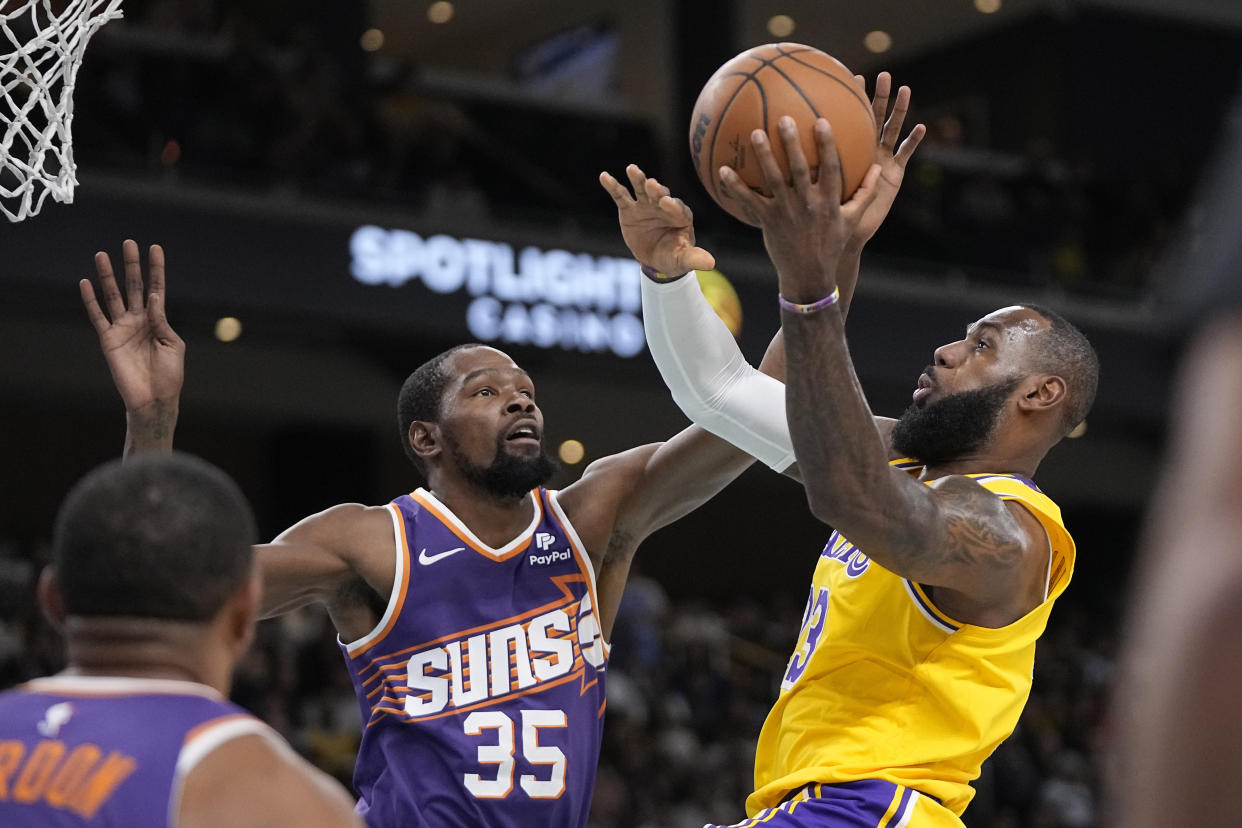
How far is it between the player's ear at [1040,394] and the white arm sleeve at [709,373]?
58 cm

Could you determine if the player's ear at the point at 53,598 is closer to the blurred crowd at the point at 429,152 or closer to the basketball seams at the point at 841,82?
the basketball seams at the point at 841,82

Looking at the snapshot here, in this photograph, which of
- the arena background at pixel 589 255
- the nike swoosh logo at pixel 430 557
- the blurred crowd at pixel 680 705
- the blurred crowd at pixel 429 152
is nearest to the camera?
the nike swoosh logo at pixel 430 557

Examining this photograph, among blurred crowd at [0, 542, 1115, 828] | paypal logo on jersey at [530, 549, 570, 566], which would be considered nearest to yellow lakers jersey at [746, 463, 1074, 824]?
paypal logo on jersey at [530, 549, 570, 566]

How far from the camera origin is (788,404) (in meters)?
3.16

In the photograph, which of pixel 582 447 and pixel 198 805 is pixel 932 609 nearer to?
pixel 198 805

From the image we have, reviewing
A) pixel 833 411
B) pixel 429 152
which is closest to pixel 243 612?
pixel 833 411

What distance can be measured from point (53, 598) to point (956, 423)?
2.31 m

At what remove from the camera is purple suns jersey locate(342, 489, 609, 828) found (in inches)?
162

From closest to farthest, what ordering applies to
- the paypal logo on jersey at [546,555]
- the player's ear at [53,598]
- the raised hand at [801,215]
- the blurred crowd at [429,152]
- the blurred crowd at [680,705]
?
the player's ear at [53,598] < the raised hand at [801,215] < the paypal logo on jersey at [546,555] < the blurred crowd at [680,705] < the blurred crowd at [429,152]

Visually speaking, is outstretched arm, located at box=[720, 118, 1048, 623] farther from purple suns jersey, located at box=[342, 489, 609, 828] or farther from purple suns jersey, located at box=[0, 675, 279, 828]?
purple suns jersey, located at box=[0, 675, 279, 828]

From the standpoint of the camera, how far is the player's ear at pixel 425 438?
465 centimetres

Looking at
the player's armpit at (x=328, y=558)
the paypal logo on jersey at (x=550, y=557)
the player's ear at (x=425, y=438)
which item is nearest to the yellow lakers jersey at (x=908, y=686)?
the paypal logo on jersey at (x=550, y=557)

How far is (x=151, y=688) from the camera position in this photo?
7.15ft

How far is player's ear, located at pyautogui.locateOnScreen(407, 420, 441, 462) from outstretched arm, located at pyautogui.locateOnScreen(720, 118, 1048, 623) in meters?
1.65
